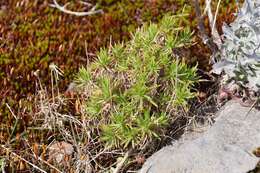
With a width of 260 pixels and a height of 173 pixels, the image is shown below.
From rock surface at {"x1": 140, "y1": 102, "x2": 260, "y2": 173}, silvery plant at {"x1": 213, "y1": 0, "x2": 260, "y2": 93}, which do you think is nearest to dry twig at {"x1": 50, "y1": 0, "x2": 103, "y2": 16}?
silvery plant at {"x1": 213, "y1": 0, "x2": 260, "y2": 93}

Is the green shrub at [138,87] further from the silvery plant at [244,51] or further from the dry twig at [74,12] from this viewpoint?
the dry twig at [74,12]

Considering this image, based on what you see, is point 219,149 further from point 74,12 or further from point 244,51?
point 74,12

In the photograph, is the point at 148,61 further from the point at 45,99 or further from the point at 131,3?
the point at 131,3

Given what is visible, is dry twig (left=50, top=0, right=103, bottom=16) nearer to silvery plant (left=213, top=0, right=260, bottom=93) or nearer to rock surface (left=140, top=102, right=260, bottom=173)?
silvery plant (left=213, top=0, right=260, bottom=93)

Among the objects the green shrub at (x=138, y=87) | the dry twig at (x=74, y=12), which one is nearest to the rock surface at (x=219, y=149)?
the green shrub at (x=138, y=87)

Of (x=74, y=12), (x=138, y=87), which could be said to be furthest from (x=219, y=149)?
(x=74, y=12)

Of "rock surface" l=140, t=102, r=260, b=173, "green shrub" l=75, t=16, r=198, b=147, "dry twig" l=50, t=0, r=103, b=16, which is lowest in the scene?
"rock surface" l=140, t=102, r=260, b=173
